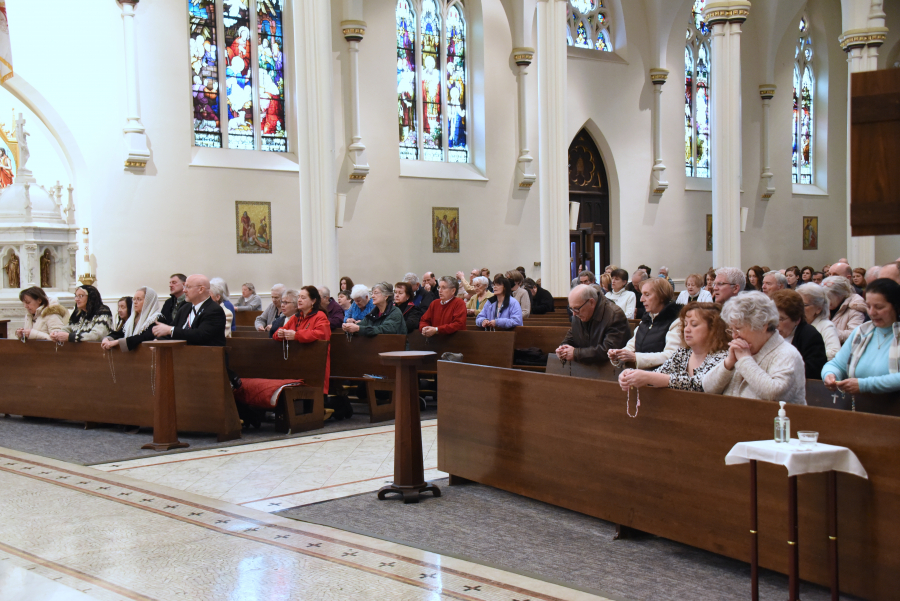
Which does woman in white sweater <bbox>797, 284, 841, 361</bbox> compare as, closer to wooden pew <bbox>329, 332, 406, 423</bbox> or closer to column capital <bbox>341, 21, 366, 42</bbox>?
wooden pew <bbox>329, 332, 406, 423</bbox>

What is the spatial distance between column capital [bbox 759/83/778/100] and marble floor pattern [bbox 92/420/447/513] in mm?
17081

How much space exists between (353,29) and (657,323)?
444 inches

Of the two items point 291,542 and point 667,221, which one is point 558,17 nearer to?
point 667,221

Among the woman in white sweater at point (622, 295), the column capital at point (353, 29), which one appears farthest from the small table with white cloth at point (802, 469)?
the column capital at point (353, 29)

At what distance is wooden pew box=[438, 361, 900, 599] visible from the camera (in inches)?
123

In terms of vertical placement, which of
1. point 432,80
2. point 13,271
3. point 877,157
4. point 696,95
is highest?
point 696,95

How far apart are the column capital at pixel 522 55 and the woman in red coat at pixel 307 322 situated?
10.7 metres

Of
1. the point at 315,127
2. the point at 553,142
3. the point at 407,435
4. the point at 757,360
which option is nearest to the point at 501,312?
the point at 407,435

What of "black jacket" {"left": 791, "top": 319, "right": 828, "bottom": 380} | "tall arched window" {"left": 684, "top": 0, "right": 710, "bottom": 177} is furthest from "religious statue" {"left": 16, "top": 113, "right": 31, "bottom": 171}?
"tall arched window" {"left": 684, "top": 0, "right": 710, "bottom": 177}

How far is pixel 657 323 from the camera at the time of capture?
543cm

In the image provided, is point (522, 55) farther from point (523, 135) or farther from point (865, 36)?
point (865, 36)

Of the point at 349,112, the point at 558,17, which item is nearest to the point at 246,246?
the point at 349,112

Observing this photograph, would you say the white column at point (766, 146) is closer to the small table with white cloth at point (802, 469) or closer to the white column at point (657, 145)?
the white column at point (657, 145)

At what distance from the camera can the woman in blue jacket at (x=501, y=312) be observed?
8594 mm
